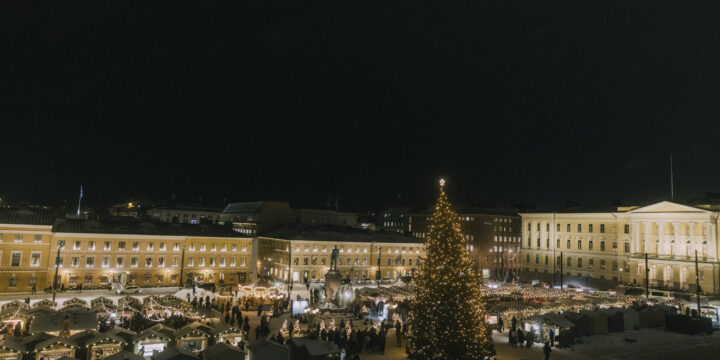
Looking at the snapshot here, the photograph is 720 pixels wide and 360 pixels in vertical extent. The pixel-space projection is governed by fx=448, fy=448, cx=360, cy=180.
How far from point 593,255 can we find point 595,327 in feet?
162

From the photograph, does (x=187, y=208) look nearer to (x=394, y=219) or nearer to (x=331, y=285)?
(x=394, y=219)

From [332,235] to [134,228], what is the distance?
90.6 feet

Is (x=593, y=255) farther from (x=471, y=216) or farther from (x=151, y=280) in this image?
(x=151, y=280)

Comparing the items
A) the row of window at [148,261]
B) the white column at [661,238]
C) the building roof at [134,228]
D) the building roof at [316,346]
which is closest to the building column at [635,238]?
the white column at [661,238]

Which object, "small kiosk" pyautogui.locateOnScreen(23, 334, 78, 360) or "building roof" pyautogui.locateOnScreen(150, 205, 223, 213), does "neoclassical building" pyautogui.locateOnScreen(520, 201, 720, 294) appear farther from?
"building roof" pyautogui.locateOnScreen(150, 205, 223, 213)

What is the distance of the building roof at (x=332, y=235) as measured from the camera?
222ft

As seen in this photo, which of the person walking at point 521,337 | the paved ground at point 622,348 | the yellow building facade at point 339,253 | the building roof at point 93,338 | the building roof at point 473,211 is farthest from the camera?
the building roof at point 473,211

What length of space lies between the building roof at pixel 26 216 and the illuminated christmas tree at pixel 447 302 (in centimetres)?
4744

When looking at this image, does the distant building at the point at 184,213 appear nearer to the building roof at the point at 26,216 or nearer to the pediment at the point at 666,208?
the building roof at the point at 26,216

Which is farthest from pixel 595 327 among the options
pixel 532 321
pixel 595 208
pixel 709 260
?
pixel 595 208

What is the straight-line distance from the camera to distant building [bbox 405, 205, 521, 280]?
99.2 meters


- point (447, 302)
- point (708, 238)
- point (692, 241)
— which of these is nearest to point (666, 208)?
point (692, 241)

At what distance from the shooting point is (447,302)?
19.1 meters

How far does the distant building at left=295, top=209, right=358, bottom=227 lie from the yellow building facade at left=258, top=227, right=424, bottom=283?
1190 inches
